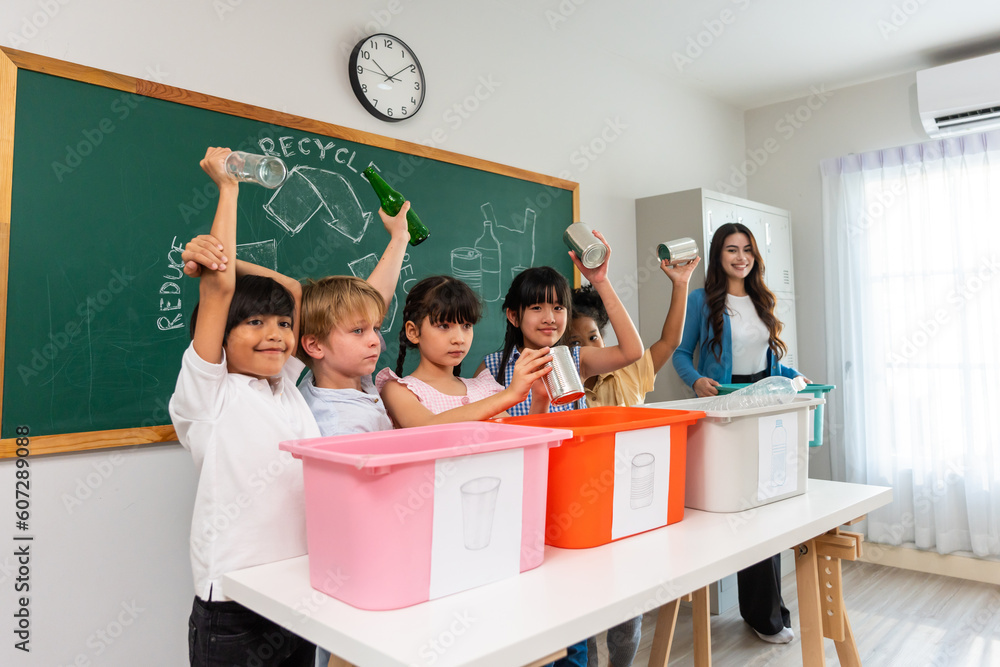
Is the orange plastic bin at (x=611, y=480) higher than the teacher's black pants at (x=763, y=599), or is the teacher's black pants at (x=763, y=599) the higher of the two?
the orange plastic bin at (x=611, y=480)

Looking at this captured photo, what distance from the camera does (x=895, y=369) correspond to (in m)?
3.61

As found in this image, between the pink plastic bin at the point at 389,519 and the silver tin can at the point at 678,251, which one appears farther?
the silver tin can at the point at 678,251

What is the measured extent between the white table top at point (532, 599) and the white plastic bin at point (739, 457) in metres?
0.07

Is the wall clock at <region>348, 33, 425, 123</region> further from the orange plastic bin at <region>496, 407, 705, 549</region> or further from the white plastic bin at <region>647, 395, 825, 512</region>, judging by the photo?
the white plastic bin at <region>647, 395, 825, 512</region>

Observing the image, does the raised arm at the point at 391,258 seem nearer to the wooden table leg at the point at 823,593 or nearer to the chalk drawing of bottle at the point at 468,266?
the chalk drawing of bottle at the point at 468,266

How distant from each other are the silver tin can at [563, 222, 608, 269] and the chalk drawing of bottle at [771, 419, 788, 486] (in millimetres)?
532

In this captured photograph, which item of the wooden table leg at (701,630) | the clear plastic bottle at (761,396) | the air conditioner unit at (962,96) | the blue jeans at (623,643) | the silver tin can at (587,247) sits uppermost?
the air conditioner unit at (962,96)

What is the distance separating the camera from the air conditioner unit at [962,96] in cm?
312

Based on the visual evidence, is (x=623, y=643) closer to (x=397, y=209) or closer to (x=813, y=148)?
(x=397, y=209)

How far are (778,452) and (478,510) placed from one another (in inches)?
30.6

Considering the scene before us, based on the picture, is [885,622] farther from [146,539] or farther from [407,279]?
[146,539]

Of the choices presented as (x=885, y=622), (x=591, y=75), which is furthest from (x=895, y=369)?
(x=591, y=75)

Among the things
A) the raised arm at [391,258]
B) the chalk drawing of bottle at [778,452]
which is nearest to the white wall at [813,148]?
the chalk drawing of bottle at [778,452]

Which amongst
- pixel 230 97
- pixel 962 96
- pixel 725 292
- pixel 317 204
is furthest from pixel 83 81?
pixel 962 96
